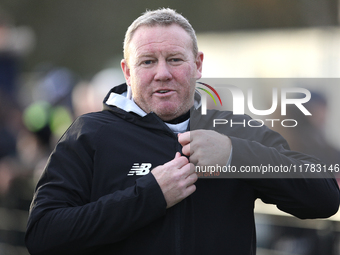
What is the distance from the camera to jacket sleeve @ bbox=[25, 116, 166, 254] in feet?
4.93

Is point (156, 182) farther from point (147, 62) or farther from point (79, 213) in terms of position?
point (147, 62)

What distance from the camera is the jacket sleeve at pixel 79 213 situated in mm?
1503

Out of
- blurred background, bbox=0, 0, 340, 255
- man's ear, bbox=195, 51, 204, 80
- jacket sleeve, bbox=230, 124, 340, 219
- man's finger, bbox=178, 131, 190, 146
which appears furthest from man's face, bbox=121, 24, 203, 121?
blurred background, bbox=0, 0, 340, 255

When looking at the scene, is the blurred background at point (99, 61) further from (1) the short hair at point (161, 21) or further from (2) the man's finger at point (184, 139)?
(2) the man's finger at point (184, 139)

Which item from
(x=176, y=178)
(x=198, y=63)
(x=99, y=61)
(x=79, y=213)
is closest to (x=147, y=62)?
(x=198, y=63)

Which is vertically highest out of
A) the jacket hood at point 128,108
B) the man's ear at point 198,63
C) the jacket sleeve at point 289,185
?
the man's ear at point 198,63

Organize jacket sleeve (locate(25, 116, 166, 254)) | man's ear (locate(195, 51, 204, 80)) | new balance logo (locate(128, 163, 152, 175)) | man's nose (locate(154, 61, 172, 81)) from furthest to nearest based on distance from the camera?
1. man's ear (locate(195, 51, 204, 80))
2. man's nose (locate(154, 61, 172, 81))
3. new balance logo (locate(128, 163, 152, 175))
4. jacket sleeve (locate(25, 116, 166, 254))

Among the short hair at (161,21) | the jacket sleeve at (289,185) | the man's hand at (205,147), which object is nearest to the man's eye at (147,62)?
the short hair at (161,21)

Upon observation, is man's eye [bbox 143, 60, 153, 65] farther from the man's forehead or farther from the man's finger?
the man's finger

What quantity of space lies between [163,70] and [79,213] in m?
0.71

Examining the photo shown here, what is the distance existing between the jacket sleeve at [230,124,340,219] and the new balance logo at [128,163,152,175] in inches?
13.9

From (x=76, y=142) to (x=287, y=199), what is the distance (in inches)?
35.4

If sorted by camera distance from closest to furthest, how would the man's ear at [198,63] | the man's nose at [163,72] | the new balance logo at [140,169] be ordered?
the new balance logo at [140,169] → the man's nose at [163,72] → the man's ear at [198,63]

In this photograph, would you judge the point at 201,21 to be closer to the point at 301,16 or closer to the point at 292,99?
the point at 301,16
